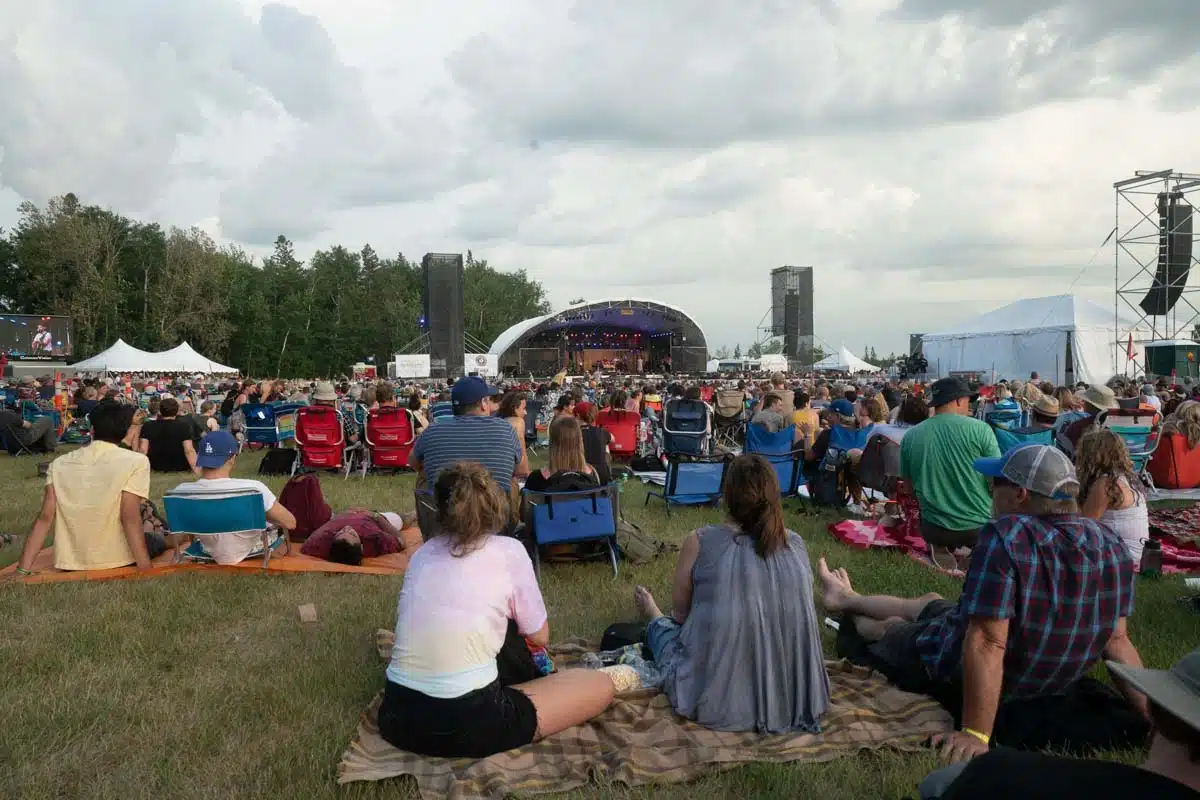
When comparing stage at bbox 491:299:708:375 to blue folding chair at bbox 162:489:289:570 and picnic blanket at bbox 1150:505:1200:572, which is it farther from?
blue folding chair at bbox 162:489:289:570

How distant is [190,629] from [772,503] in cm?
302

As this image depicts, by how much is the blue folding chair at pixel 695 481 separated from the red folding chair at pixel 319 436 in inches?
162

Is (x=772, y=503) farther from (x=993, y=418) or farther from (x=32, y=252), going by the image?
(x=32, y=252)

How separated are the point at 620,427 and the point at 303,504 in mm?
4673

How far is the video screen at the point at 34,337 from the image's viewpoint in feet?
102

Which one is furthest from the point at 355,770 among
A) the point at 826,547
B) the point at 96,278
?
the point at 96,278

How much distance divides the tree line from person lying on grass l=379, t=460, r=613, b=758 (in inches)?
1856

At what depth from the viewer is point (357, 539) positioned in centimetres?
521

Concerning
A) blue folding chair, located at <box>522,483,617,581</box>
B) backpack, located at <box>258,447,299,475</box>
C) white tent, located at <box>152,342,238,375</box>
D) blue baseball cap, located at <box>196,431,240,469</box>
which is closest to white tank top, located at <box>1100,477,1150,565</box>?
blue folding chair, located at <box>522,483,617,581</box>

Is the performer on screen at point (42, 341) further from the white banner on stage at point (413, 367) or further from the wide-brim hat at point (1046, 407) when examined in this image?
the wide-brim hat at point (1046, 407)

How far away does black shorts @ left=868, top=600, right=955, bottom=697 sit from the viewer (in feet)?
9.61

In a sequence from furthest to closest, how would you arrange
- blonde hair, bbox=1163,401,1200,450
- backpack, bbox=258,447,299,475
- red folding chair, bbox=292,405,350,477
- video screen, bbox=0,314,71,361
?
1. video screen, bbox=0,314,71,361
2. backpack, bbox=258,447,299,475
3. red folding chair, bbox=292,405,350,477
4. blonde hair, bbox=1163,401,1200,450

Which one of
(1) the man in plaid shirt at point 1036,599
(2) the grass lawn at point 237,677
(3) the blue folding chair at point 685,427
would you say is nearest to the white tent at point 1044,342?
(3) the blue folding chair at point 685,427

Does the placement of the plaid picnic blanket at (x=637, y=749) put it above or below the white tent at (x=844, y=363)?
below
